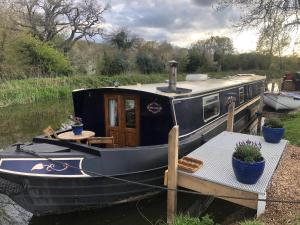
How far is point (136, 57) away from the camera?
84.9 feet

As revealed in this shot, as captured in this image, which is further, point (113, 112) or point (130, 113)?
point (113, 112)

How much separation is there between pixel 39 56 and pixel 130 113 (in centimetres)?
1630

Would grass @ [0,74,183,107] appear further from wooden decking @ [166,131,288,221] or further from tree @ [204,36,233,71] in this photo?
tree @ [204,36,233,71]

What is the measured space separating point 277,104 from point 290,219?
11.6 m

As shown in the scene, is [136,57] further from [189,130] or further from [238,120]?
[189,130]

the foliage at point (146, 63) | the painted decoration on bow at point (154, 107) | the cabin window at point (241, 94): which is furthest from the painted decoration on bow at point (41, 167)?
the foliage at point (146, 63)

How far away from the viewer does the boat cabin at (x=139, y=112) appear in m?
5.64

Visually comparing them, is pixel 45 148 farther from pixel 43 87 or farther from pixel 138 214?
pixel 43 87

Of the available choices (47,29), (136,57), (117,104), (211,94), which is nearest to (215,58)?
(136,57)

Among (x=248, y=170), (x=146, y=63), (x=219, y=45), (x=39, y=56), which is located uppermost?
(x=219, y=45)

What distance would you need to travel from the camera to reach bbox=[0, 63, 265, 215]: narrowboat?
4.48 metres

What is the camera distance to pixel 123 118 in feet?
19.9

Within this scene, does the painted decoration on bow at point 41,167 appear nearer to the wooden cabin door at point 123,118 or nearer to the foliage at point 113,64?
the wooden cabin door at point 123,118

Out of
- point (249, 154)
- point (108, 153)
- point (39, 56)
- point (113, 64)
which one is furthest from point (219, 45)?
point (249, 154)
